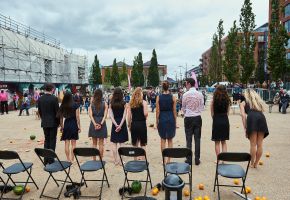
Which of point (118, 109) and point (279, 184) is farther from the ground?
point (118, 109)

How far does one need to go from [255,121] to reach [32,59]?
33.1 m

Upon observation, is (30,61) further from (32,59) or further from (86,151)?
(86,151)

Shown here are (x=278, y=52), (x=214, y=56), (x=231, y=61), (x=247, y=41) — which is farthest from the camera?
(x=214, y=56)

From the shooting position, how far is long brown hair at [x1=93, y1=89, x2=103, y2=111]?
251 inches

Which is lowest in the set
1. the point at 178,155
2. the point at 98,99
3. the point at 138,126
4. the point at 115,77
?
the point at 178,155

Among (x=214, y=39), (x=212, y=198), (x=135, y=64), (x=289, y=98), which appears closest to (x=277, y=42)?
(x=289, y=98)

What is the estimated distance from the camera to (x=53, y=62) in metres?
38.9

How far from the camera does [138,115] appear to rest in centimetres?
620

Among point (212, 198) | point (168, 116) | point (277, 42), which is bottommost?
point (212, 198)

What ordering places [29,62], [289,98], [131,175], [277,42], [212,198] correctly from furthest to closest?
1. [29,62]
2. [277,42]
3. [289,98]
4. [131,175]
5. [212,198]

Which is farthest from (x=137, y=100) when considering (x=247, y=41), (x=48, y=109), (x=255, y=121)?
(x=247, y=41)

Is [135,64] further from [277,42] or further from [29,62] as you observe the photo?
[277,42]

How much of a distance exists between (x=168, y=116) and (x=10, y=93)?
20367 mm

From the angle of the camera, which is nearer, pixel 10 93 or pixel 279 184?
pixel 279 184
